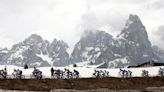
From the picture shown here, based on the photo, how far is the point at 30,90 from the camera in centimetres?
7069

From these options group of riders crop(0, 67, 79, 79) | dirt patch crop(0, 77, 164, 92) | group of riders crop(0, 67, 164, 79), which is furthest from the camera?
group of riders crop(0, 67, 164, 79)

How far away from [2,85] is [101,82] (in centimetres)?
2288

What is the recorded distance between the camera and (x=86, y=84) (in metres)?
83.2

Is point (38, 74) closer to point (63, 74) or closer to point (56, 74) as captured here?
point (56, 74)

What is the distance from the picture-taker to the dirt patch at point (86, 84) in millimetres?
75588

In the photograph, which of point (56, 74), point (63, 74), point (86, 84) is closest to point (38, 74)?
point (56, 74)

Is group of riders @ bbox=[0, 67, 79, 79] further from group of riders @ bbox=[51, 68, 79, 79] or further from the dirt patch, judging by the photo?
the dirt patch

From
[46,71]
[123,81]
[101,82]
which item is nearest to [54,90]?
[101,82]

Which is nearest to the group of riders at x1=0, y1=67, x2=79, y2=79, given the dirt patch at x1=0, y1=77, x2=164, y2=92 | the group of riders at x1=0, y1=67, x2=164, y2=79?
the group of riders at x1=0, y1=67, x2=164, y2=79

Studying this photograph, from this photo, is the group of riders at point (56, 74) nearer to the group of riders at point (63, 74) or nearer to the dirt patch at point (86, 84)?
the group of riders at point (63, 74)

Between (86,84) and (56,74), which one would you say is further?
(56,74)

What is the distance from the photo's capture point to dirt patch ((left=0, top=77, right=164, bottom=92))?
75588 millimetres

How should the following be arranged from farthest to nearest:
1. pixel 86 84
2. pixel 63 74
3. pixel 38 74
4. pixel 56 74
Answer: pixel 63 74 → pixel 56 74 → pixel 38 74 → pixel 86 84

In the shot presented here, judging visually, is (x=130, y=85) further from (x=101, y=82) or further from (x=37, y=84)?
(x=37, y=84)
